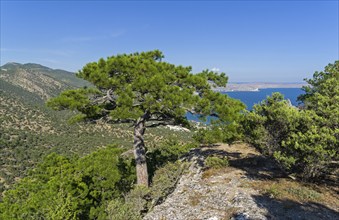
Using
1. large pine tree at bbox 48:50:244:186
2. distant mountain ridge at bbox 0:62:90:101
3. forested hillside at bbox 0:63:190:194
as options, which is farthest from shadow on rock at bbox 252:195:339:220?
distant mountain ridge at bbox 0:62:90:101

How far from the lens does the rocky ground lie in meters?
9.05

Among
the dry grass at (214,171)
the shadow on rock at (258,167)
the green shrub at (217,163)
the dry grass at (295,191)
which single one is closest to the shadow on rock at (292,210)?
the dry grass at (295,191)

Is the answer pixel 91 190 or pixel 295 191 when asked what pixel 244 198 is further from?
pixel 91 190

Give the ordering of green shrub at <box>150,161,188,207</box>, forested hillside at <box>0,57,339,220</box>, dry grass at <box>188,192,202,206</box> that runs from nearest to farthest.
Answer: forested hillside at <box>0,57,339,220</box>, dry grass at <box>188,192,202,206</box>, green shrub at <box>150,161,188,207</box>

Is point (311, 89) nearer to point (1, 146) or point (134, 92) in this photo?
point (134, 92)

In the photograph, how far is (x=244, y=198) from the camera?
10.2m

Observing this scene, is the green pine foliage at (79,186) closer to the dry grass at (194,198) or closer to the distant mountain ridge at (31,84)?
the dry grass at (194,198)

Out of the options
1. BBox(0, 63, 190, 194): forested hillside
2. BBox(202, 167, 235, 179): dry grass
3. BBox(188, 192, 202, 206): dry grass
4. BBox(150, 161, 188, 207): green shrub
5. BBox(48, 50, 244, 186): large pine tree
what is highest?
BBox(48, 50, 244, 186): large pine tree

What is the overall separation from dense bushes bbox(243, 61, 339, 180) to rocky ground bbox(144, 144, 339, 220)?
1.03 m

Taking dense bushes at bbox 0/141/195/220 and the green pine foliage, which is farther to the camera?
the green pine foliage

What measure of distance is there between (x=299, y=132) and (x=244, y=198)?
3.25 m

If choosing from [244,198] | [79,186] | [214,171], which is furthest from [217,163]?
[79,186]

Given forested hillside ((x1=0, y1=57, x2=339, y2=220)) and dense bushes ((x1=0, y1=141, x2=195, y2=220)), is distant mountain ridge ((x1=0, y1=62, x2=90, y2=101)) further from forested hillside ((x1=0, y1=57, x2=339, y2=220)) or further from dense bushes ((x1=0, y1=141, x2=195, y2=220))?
forested hillside ((x1=0, y1=57, x2=339, y2=220))

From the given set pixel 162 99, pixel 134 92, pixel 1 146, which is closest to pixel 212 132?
pixel 162 99
